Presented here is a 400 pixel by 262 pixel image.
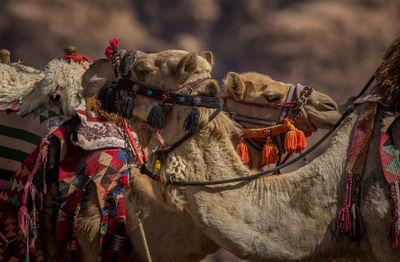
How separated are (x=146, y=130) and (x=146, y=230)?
0.59 metres

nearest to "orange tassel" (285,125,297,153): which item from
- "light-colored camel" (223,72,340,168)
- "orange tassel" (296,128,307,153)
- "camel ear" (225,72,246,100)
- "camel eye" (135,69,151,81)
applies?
"orange tassel" (296,128,307,153)

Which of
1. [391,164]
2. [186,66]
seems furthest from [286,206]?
[186,66]

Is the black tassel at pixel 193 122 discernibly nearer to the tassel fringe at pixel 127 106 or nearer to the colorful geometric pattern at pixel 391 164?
the tassel fringe at pixel 127 106

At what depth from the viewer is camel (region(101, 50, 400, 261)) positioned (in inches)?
51.6

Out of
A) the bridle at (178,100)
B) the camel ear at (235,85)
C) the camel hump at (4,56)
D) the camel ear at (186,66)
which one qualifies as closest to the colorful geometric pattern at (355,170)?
the bridle at (178,100)

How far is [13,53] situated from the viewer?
3703mm

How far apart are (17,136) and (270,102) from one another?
68.3 inches

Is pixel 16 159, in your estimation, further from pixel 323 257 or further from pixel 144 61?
pixel 323 257

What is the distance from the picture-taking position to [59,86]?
247 centimetres

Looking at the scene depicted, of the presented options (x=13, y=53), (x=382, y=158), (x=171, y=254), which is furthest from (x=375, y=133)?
(x=13, y=53)

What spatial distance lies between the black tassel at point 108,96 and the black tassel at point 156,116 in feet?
0.69

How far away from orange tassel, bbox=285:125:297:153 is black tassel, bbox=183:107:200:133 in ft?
2.82

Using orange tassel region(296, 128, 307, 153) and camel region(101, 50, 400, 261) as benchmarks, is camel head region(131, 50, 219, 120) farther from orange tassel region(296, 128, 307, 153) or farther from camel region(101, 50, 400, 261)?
orange tassel region(296, 128, 307, 153)

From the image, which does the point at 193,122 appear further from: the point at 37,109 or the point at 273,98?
the point at 37,109
